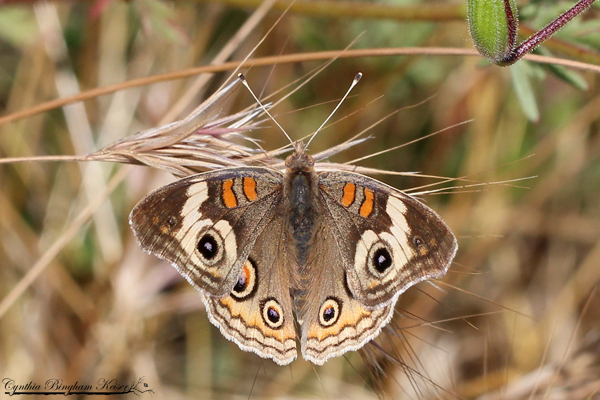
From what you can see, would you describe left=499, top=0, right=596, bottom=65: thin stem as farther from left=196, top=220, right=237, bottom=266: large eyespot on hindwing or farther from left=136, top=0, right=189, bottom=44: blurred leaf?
left=136, top=0, right=189, bottom=44: blurred leaf

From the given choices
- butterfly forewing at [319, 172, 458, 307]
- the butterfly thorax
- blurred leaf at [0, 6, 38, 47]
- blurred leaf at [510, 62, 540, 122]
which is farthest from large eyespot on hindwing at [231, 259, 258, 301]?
blurred leaf at [0, 6, 38, 47]

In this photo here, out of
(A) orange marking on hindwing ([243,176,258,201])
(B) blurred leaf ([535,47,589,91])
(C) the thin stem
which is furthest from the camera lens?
(B) blurred leaf ([535,47,589,91])

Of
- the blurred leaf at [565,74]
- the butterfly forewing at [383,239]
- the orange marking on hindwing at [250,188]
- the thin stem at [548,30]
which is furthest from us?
the blurred leaf at [565,74]

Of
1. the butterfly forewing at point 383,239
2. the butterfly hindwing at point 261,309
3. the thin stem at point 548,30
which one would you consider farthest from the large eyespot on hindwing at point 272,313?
the thin stem at point 548,30

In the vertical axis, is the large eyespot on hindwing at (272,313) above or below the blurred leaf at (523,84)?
below

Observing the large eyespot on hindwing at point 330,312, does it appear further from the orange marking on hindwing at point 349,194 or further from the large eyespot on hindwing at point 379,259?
the orange marking on hindwing at point 349,194

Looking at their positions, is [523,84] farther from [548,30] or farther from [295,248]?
[295,248]

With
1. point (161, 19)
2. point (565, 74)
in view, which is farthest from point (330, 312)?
point (161, 19)
